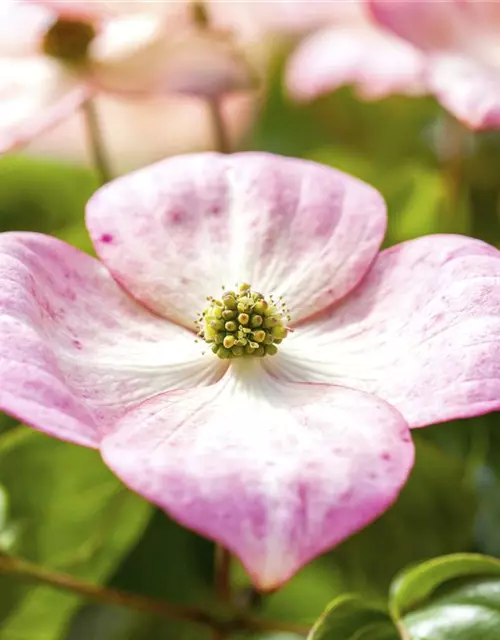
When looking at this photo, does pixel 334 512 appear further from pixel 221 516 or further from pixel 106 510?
pixel 106 510

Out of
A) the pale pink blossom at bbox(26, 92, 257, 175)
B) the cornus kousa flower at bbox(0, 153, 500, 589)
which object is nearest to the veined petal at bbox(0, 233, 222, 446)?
the cornus kousa flower at bbox(0, 153, 500, 589)

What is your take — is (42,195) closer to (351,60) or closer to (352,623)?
(351,60)

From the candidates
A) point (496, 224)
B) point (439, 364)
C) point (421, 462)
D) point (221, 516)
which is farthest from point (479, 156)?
point (221, 516)

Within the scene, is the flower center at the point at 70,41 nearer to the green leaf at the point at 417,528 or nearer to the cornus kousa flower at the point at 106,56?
the cornus kousa flower at the point at 106,56

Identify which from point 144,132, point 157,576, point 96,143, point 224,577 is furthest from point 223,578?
point 144,132

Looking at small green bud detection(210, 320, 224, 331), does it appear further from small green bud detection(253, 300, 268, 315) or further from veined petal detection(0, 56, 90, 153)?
veined petal detection(0, 56, 90, 153)
